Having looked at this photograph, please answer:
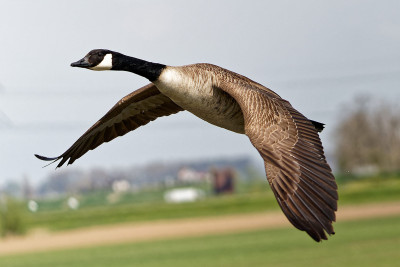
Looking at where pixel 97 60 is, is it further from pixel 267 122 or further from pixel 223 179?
pixel 223 179

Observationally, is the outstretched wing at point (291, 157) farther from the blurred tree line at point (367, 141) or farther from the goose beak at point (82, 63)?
the blurred tree line at point (367, 141)

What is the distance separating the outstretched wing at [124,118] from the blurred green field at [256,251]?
21.5m

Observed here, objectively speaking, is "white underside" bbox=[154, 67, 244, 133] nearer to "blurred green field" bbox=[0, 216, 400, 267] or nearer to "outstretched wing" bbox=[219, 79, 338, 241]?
"outstretched wing" bbox=[219, 79, 338, 241]

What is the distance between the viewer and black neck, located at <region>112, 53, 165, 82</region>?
7.80 metres

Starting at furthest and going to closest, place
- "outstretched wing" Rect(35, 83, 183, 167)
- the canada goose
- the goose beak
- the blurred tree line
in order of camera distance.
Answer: the blurred tree line < "outstretched wing" Rect(35, 83, 183, 167) < the goose beak < the canada goose

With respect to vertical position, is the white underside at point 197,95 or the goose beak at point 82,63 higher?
the goose beak at point 82,63

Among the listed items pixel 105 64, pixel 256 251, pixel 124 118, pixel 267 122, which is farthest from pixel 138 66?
pixel 256 251

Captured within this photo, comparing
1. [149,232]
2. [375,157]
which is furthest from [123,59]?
[375,157]

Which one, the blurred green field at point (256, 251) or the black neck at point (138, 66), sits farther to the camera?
the blurred green field at point (256, 251)

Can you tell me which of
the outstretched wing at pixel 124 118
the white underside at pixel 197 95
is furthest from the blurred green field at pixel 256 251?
the white underside at pixel 197 95

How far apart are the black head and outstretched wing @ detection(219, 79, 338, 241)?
1310 mm

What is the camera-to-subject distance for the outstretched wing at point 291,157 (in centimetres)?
641

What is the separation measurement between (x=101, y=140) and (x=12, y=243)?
158ft

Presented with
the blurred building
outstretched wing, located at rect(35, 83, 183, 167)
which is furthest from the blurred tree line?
outstretched wing, located at rect(35, 83, 183, 167)
